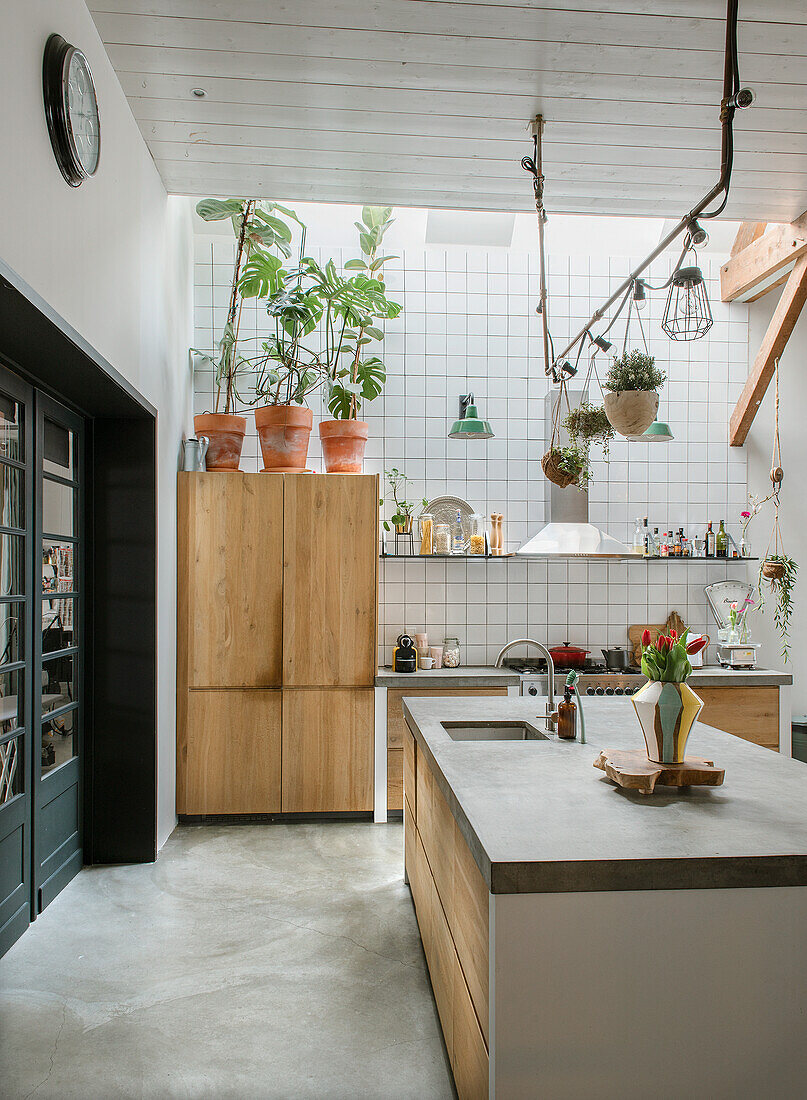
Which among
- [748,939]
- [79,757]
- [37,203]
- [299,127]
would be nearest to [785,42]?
[299,127]

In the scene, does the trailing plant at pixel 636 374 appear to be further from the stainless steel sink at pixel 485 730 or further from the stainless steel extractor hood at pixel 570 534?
the stainless steel extractor hood at pixel 570 534

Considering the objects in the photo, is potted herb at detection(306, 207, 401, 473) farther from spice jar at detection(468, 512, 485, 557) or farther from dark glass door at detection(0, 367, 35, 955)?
dark glass door at detection(0, 367, 35, 955)

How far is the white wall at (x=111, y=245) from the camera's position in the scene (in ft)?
6.75

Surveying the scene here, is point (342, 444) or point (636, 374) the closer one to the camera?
point (636, 374)

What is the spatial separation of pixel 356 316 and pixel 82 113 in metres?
2.38

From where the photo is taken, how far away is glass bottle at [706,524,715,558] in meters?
5.20

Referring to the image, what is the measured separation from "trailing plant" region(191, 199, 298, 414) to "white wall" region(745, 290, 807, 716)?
3.19 m

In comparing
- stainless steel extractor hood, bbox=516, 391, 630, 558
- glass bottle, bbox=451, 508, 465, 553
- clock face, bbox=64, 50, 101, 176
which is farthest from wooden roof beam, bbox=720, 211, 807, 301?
clock face, bbox=64, 50, 101, 176

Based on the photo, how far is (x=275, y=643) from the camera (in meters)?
4.49

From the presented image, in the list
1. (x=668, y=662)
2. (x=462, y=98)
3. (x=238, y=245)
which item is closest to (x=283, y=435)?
(x=238, y=245)

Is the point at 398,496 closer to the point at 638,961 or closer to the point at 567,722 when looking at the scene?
the point at 567,722

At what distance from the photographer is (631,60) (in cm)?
292

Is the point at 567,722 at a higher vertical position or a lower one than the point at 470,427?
lower

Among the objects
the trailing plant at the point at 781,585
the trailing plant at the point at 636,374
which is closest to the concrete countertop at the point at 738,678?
the trailing plant at the point at 781,585
